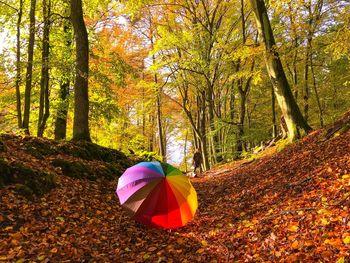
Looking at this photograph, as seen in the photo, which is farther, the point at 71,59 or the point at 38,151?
the point at 71,59

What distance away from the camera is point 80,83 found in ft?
38.0

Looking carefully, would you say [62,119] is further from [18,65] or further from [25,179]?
[25,179]

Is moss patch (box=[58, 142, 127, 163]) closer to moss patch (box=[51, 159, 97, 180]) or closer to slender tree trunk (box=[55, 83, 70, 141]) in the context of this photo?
moss patch (box=[51, 159, 97, 180])

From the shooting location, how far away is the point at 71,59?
13.9 metres

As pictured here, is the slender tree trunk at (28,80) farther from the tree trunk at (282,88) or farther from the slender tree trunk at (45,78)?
the tree trunk at (282,88)

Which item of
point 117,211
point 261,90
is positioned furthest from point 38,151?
point 261,90

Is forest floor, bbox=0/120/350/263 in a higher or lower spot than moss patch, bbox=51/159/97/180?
lower

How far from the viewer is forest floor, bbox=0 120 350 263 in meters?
4.77

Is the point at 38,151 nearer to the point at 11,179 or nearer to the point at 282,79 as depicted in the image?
the point at 11,179

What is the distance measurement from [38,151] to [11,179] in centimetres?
234

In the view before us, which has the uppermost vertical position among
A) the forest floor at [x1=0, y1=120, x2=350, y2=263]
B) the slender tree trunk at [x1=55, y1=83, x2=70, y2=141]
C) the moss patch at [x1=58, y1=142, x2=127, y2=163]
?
the slender tree trunk at [x1=55, y1=83, x2=70, y2=141]

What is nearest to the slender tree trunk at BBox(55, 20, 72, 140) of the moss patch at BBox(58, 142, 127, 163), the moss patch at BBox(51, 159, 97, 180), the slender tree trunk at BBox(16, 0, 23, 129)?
the slender tree trunk at BBox(16, 0, 23, 129)

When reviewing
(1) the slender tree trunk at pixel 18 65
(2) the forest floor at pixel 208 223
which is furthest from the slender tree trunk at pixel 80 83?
(2) the forest floor at pixel 208 223

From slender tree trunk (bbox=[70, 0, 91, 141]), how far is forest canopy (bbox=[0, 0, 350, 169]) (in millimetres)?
33
